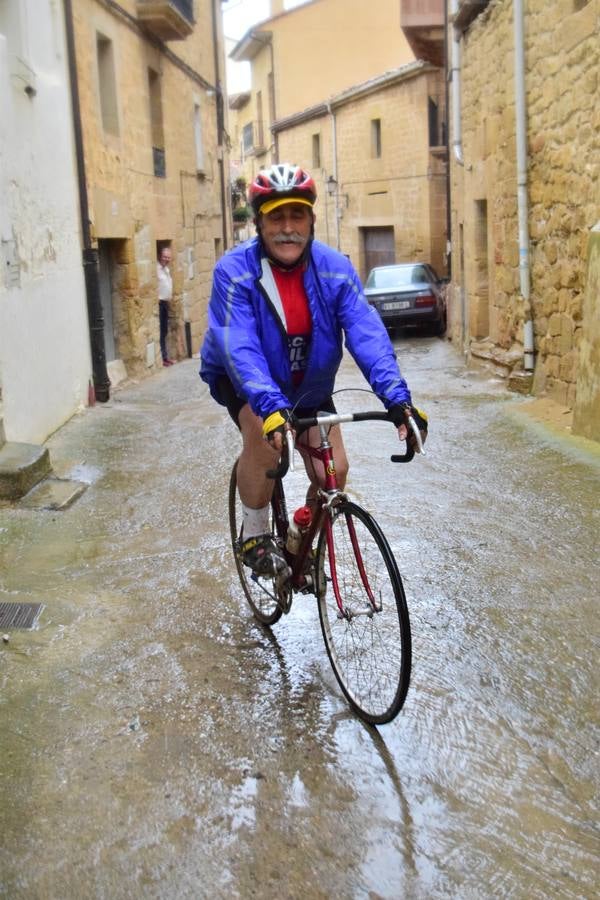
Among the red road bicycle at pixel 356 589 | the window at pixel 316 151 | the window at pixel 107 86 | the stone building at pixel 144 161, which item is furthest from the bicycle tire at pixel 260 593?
the window at pixel 316 151

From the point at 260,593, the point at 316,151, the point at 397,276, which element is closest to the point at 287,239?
the point at 260,593

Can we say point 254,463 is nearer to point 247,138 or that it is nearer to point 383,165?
point 383,165

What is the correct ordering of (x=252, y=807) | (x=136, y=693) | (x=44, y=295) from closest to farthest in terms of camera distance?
(x=252, y=807) < (x=136, y=693) < (x=44, y=295)

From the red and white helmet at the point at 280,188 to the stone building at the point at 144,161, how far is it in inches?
315

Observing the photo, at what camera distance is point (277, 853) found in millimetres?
2531

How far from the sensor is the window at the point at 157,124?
15.5 m

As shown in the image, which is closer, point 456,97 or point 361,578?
point 361,578

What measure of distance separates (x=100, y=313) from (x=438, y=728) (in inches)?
337

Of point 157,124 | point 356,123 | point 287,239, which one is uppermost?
point 356,123

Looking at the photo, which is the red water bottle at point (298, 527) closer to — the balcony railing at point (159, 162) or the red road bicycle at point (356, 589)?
the red road bicycle at point (356, 589)

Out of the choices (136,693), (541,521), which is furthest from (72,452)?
(136,693)

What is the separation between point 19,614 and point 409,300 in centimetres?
1610

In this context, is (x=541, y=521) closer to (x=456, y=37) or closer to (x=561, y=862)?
(x=561, y=862)

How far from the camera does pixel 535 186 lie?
970 centimetres
